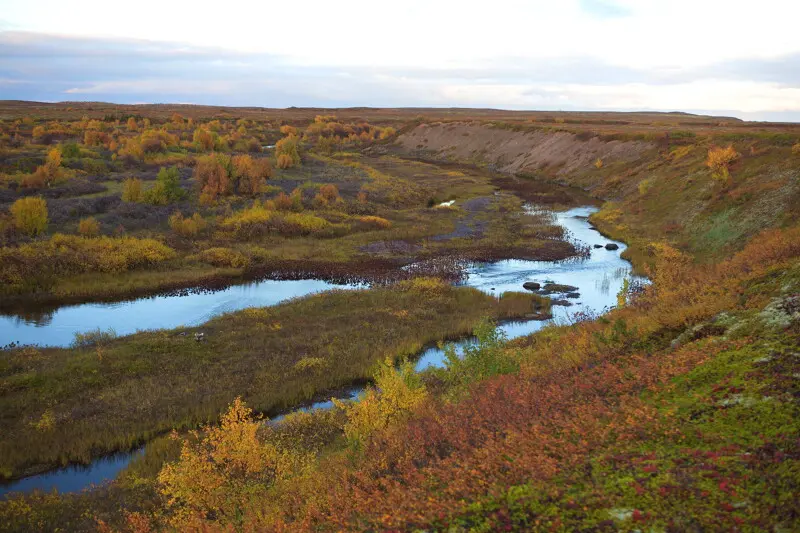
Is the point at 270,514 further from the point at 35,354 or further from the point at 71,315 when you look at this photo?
the point at 71,315

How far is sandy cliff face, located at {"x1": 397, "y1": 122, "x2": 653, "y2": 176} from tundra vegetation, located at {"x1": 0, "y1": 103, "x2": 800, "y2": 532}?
25.2m

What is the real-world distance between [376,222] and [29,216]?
2512 cm

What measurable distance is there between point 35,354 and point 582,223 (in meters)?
43.2

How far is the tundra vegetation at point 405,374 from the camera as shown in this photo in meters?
7.73

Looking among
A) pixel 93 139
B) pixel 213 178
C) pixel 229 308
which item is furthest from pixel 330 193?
pixel 93 139

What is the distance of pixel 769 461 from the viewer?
6.95 m

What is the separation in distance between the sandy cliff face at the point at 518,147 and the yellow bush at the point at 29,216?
62.2 meters

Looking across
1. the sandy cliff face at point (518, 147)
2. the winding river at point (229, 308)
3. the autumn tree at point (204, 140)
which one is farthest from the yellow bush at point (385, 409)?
the autumn tree at point (204, 140)

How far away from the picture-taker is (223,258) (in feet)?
113

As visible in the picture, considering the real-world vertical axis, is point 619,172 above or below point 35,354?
above

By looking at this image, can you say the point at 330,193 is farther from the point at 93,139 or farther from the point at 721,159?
the point at 93,139

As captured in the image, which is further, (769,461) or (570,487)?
(570,487)

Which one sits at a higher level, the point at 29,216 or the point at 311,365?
the point at 29,216

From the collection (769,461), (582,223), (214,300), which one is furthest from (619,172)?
(769,461)
